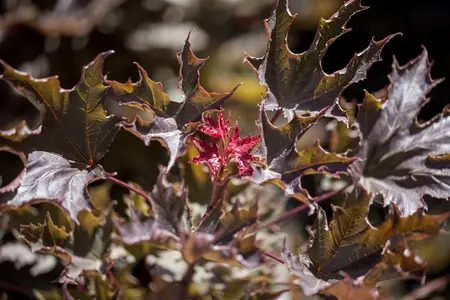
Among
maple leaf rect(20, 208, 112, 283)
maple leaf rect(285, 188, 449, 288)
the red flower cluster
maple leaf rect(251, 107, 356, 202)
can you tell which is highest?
maple leaf rect(251, 107, 356, 202)

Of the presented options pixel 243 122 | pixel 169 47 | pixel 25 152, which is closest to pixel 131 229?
pixel 25 152

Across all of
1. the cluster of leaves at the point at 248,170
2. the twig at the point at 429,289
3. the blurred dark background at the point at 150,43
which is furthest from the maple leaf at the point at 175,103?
the blurred dark background at the point at 150,43

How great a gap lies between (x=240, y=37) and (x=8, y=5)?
774 mm

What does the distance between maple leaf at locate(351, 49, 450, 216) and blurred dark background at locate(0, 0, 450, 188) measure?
85 centimetres

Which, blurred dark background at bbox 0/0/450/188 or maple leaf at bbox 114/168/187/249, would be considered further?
blurred dark background at bbox 0/0/450/188

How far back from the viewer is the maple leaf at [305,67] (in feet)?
2.25

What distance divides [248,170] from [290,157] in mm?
50

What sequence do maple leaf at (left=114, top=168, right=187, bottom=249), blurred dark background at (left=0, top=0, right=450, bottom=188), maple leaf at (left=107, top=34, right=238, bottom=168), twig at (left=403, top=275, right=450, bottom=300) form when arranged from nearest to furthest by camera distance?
1. maple leaf at (left=114, top=168, right=187, bottom=249)
2. maple leaf at (left=107, top=34, right=238, bottom=168)
3. twig at (left=403, top=275, right=450, bottom=300)
4. blurred dark background at (left=0, top=0, right=450, bottom=188)

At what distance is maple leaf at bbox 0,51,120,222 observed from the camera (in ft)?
2.02

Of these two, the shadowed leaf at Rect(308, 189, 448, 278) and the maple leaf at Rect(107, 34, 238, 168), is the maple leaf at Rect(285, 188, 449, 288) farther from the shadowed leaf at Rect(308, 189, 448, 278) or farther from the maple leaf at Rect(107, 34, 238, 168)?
the maple leaf at Rect(107, 34, 238, 168)

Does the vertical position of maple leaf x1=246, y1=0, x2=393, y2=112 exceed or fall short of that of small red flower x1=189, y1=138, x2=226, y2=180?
it exceeds it

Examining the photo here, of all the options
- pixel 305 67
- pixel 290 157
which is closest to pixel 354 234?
→ pixel 290 157

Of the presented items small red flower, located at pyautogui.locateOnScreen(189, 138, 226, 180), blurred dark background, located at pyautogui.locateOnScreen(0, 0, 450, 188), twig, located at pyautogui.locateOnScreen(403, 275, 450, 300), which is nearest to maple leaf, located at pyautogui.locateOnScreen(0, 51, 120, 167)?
small red flower, located at pyautogui.locateOnScreen(189, 138, 226, 180)

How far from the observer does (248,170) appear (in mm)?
660
